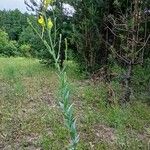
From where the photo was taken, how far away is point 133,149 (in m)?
7.34

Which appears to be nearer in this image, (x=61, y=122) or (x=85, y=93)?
(x=61, y=122)

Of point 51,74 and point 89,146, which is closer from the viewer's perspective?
point 89,146

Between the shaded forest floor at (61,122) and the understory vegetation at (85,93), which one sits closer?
the understory vegetation at (85,93)

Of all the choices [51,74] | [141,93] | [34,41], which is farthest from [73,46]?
[141,93]

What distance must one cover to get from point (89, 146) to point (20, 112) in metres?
2.74

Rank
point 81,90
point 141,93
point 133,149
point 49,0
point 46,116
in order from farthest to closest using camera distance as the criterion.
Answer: point 81,90, point 141,93, point 46,116, point 133,149, point 49,0

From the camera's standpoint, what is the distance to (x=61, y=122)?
895 centimetres

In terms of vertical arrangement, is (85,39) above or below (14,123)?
above

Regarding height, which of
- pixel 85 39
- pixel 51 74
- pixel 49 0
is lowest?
pixel 51 74

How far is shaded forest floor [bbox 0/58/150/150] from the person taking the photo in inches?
301

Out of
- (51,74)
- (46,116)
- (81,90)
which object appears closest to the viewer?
(46,116)

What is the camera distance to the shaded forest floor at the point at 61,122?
301 inches

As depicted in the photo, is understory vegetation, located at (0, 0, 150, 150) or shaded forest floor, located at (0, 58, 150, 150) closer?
understory vegetation, located at (0, 0, 150, 150)

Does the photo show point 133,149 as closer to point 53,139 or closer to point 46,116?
point 53,139
